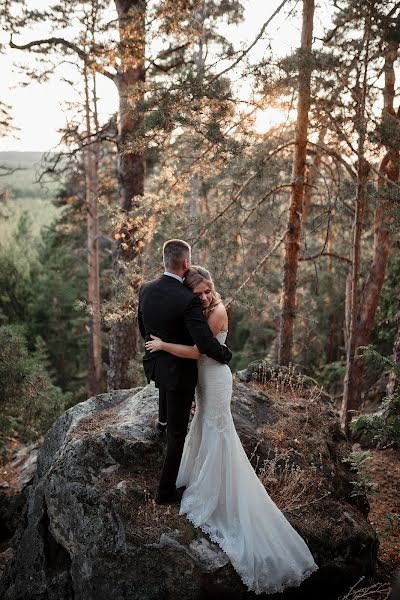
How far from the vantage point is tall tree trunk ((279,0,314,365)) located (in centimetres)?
845

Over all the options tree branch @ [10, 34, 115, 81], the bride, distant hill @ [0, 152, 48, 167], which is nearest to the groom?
the bride

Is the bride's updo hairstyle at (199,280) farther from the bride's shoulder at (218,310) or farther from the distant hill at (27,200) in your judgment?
the distant hill at (27,200)

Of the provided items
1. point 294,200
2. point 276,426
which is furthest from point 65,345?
point 276,426

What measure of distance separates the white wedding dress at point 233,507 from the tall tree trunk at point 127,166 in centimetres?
427

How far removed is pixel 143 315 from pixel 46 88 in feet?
31.7

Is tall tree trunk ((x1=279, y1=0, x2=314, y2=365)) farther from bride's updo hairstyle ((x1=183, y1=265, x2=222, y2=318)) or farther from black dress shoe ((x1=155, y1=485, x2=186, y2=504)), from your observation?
black dress shoe ((x1=155, y1=485, x2=186, y2=504))

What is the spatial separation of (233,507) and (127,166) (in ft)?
25.2

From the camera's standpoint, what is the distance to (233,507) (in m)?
4.80

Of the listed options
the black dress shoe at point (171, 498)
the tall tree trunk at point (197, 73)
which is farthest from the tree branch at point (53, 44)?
the black dress shoe at point (171, 498)

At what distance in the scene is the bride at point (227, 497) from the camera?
4.52m

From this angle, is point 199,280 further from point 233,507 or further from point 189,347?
point 233,507

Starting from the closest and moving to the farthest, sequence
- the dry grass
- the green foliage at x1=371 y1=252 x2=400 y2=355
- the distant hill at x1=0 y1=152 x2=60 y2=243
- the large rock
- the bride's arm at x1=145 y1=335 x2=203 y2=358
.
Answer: the large rock < the bride's arm at x1=145 y1=335 x2=203 y2=358 < the dry grass < the green foliage at x1=371 y1=252 x2=400 y2=355 < the distant hill at x1=0 y1=152 x2=60 y2=243

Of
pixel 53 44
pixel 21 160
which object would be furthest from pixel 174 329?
pixel 21 160

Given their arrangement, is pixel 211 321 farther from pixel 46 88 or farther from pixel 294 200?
pixel 46 88
